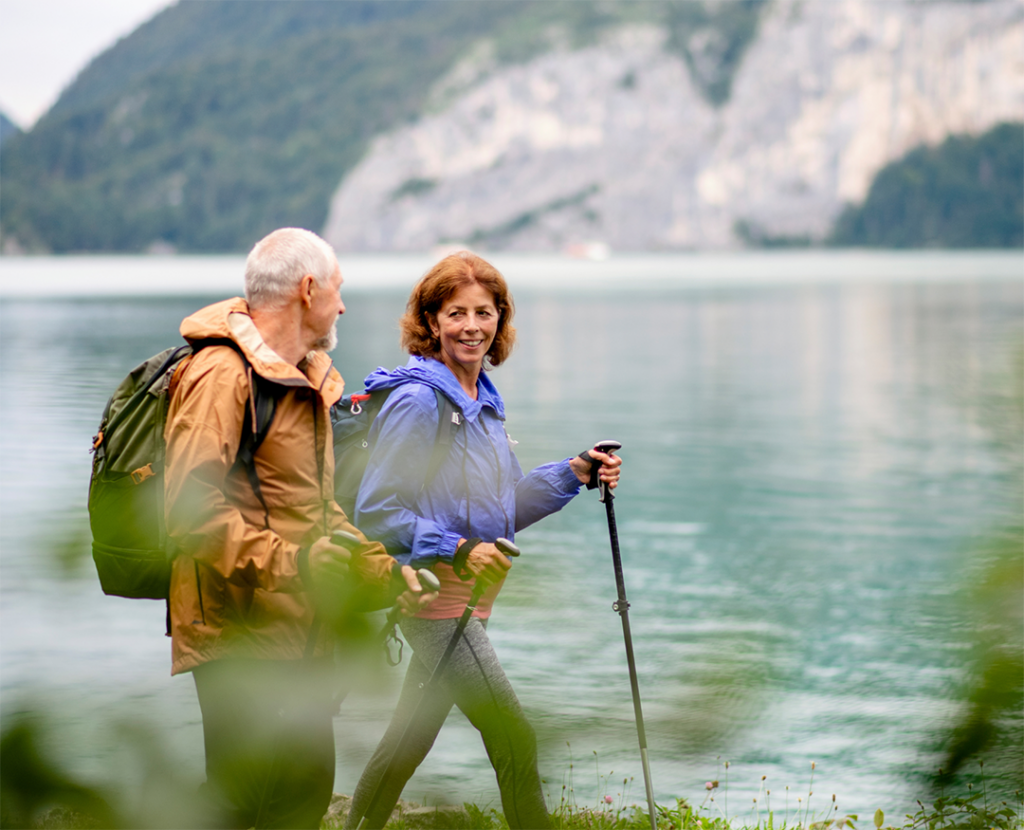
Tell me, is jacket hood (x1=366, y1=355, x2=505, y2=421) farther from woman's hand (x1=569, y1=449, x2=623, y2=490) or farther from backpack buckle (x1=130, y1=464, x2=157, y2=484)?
backpack buckle (x1=130, y1=464, x2=157, y2=484)

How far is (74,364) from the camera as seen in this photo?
30.3 m

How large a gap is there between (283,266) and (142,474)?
882mm

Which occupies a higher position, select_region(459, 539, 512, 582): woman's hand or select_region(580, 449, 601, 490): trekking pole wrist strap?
select_region(580, 449, 601, 490): trekking pole wrist strap

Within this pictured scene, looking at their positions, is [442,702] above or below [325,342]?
below

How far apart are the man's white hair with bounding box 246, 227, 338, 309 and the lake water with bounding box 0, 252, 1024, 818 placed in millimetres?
851

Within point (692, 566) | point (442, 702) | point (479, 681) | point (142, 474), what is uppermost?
point (142, 474)

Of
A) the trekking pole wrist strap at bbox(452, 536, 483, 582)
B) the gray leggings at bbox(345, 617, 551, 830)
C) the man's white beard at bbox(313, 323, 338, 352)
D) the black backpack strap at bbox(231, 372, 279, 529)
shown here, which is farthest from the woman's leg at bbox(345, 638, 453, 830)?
the man's white beard at bbox(313, 323, 338, 352)

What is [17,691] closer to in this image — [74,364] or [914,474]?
[914,474]

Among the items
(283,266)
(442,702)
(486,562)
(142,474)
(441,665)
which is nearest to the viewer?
(142,474)

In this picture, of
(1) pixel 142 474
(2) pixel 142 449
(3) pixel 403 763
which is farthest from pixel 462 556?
(1) pixel 142 474

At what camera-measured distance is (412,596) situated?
2900mm

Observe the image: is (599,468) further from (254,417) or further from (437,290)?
(254,417)

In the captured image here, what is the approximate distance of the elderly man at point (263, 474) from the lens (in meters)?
2.58

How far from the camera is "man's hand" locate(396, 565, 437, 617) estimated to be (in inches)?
111
